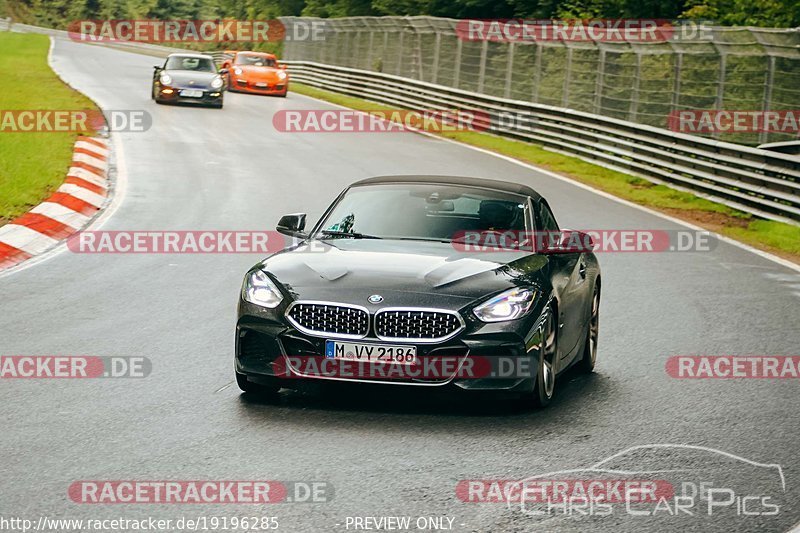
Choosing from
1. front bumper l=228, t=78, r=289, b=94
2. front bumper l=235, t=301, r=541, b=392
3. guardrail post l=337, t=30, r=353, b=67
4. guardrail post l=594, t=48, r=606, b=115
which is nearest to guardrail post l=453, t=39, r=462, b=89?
front bumper l=228, t=78, r=289, b=94

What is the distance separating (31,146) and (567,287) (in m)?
15.5

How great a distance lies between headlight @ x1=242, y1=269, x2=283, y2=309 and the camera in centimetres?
788

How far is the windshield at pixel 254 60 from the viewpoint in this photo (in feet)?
144

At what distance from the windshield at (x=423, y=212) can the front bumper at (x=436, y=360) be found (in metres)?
1.35

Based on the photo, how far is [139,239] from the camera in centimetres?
1539

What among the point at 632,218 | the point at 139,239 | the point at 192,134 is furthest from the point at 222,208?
the point at 192,134

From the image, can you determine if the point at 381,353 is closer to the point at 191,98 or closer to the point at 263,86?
the point at 191,98

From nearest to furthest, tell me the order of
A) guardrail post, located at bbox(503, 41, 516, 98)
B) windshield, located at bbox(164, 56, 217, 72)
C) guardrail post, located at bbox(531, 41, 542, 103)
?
guardrail post, located at bbox(531, 41, 542, 103)
guardrail post, located at bbox(503, 41, 516, 98)
windshield, located at bbox(164, 56, 217, 72)

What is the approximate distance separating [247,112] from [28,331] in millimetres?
26605

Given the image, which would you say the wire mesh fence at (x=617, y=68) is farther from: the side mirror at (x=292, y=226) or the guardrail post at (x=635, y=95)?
the side mirror at (x=292, y=226)

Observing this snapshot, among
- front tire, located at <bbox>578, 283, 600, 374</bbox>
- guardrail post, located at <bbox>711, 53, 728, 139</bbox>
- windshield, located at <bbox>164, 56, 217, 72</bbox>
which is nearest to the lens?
front tire, located at <bbox>578, 283, 600, 374</bbox>

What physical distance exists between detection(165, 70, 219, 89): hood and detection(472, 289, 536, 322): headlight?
93.1ft

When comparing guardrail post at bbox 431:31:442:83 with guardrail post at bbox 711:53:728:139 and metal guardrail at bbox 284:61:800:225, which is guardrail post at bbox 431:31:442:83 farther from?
guardrail post at bbox 711:53:728:139

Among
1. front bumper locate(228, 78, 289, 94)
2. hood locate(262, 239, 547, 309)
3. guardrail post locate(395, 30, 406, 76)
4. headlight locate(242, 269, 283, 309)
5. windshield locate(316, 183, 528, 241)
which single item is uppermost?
windshield locate(316, 183, 528, 241)
